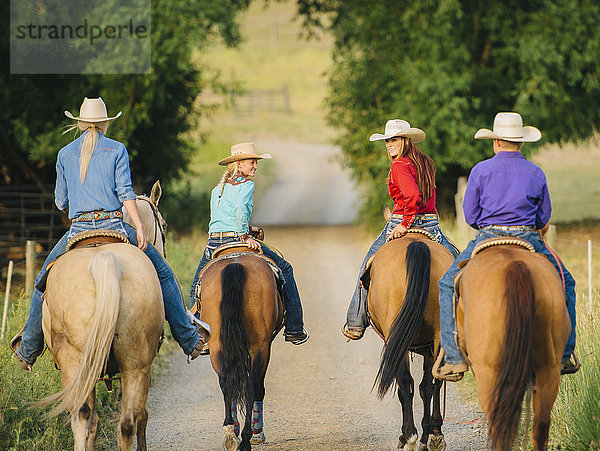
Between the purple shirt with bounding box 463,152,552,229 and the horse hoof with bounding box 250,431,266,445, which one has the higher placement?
the purple shirt with bounding box 463,152,552,229

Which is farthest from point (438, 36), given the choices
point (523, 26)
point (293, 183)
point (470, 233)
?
point (293, 183)

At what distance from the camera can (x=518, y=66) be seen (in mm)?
20000

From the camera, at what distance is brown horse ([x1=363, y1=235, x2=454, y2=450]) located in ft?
21.6

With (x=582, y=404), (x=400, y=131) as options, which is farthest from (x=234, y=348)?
(x=582, y=404)

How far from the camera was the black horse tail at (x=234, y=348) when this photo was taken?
665 centimetres

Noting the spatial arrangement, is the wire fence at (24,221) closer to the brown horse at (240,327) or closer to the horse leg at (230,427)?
the brown horse at (240,327)

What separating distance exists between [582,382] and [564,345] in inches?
52.7

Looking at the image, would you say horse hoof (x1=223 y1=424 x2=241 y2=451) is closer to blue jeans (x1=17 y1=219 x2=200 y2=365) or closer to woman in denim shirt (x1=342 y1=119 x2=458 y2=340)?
blue jeans (x1=17 y1=219 x2=200 y2=365)

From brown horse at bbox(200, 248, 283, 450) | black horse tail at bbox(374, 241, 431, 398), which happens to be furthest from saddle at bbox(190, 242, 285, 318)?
black horse tail at bbox(374, 241, 431, 398)

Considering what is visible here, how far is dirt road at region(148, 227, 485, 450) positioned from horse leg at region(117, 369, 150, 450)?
4.91 feet

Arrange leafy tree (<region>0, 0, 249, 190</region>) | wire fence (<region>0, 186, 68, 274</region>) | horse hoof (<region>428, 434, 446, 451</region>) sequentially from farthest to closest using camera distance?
wire fence (<region>0, 186, 68, 274</region>) < leafy tree (<region>0, 0, 249, 190</region>) < horse hoof (<region>428, 434, 446, 451</region>)

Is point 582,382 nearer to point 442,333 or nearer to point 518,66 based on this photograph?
point 442,333

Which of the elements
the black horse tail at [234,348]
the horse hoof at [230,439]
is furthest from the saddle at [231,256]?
the horse hoof at [230,439]

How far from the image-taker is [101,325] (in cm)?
534
